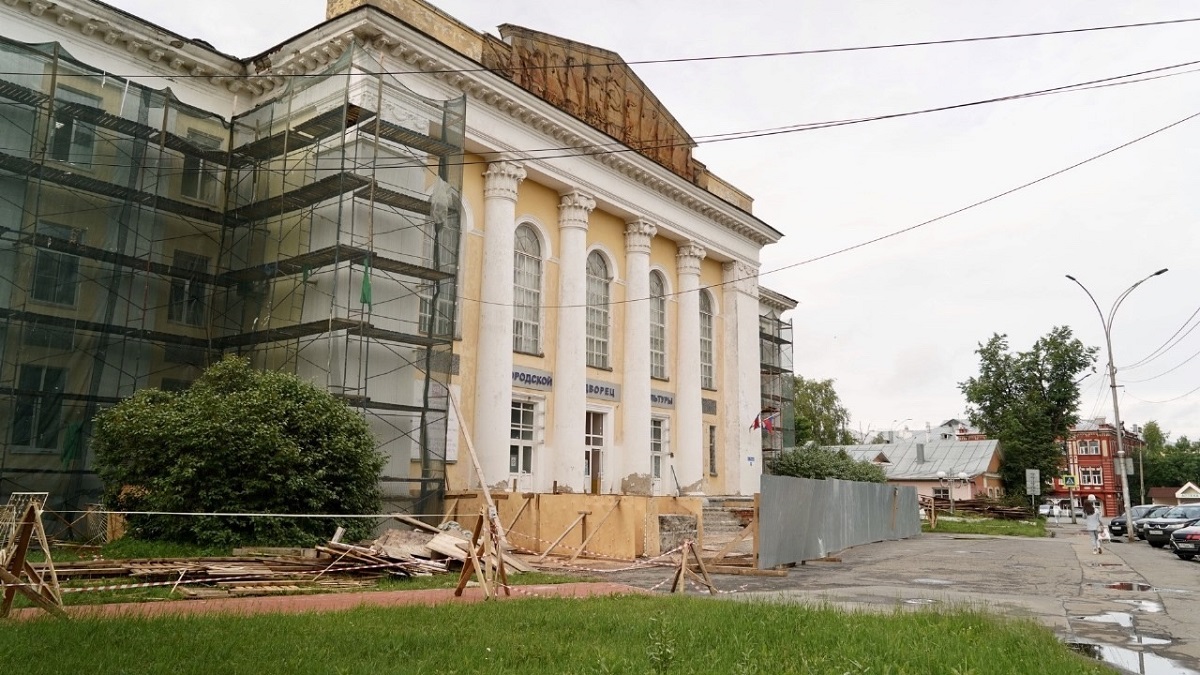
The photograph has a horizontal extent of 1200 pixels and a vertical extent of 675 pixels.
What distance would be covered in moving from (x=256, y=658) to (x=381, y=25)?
1979 cm

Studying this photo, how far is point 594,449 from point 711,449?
8061mm

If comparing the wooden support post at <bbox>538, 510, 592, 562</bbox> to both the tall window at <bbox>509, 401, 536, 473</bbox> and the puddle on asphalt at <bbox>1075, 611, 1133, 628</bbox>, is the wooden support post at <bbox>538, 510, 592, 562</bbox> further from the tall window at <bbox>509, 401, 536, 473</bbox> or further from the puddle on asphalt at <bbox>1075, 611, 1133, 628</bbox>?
the puddle on asphalt at <bbox>1075, 611, 1133, 628</bbox>

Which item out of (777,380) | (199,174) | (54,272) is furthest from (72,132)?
(777,380)

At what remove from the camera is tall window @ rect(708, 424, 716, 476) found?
37.2 meters

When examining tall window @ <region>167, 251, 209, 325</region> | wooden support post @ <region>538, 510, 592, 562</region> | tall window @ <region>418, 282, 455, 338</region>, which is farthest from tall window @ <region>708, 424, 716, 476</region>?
tall window @ <region>167, 251, 209, 325</region>

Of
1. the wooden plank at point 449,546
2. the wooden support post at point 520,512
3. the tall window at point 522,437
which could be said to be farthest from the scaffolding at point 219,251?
the wooden plank at point 449,546

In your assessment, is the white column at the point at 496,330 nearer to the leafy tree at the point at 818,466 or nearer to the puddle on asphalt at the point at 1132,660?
the leafy tree at the point at 818,466

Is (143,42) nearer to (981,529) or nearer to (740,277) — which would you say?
(740,277)

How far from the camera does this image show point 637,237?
3366cm

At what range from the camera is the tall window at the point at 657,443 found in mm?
34153

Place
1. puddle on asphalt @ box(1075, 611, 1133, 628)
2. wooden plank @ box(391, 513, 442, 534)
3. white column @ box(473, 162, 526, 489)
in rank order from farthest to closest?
1. white column @ box(473, 162, 526, 489)
2. wooden plank @ box(391, 513, 442, 534)
3. puddle on asphalt @ box(1075, 611, 1133, 628)

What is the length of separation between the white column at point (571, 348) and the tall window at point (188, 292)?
11191 mm

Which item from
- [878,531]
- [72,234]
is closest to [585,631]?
[72,234]

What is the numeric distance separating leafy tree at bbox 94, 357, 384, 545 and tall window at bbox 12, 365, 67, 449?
6.67 ft
